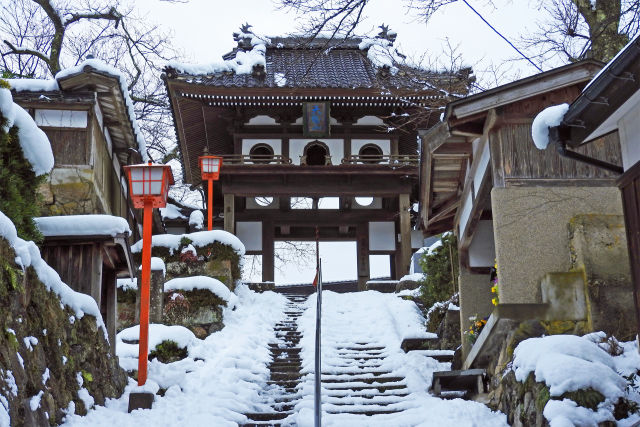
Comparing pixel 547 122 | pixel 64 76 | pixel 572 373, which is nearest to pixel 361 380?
pixel 572 373

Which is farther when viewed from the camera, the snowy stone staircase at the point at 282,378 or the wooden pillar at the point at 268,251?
the wooden pillar at the point at 268,251

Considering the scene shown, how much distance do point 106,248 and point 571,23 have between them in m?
7.60

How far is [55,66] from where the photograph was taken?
2305cm

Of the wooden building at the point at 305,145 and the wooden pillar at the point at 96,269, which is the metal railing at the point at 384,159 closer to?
the wooden building at the point at 305,145

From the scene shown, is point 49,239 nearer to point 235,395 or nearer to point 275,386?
point 235,395

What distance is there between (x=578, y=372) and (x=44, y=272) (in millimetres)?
5227

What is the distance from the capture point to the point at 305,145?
2591 centimetres

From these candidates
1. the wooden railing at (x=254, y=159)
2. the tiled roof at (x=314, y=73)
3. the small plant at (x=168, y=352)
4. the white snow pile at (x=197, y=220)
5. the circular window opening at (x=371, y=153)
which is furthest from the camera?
the white snow pile at (x=197, y=220)

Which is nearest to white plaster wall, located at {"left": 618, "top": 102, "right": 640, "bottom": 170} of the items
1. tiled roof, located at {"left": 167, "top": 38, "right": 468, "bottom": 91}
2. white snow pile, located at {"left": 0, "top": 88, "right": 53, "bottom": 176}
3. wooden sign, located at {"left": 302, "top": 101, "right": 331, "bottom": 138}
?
white snow pile, located at {"left": 0, "top": 88, "right": 53, "bottom": 176}

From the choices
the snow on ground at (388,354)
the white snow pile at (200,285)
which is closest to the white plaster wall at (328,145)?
the snow on ground at (388,354)

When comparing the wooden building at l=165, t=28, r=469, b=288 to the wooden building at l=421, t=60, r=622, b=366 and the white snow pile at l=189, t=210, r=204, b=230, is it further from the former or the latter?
the wooden building at l=421, t=60, r=622, b=366

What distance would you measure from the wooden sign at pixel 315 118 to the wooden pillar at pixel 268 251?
138 inches

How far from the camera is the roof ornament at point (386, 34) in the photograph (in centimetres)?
2875

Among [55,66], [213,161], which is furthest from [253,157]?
[55,66]
